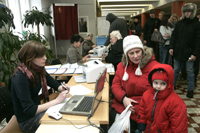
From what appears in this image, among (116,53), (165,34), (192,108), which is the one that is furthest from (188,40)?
(116,53)

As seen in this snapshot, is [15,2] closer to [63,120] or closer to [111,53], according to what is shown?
[111,53]

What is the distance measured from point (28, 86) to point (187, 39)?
8.84ft

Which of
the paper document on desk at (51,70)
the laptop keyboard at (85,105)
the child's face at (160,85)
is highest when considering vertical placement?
the child's face at (160,85)

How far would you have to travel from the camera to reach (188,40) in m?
2.82

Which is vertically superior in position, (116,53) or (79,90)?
(116,53)

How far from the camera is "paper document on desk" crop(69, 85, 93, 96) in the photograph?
1.65m

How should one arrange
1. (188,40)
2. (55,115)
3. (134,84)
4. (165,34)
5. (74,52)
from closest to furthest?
(55,115) < (134,84) < (188,40) < (74,52) < (165,34)

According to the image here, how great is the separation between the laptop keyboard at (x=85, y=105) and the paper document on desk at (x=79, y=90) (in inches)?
8.1

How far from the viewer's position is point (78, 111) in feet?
4.07

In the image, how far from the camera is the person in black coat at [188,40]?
8.87ft

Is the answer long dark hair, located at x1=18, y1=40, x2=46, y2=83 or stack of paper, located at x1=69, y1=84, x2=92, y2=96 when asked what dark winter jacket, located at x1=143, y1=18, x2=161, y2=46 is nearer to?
stack of paper, located at x1=69, y1=84, x2=92, y2=96

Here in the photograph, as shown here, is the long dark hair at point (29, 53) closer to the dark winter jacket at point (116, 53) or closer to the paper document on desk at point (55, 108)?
the paper document on desk at point (55, 108)

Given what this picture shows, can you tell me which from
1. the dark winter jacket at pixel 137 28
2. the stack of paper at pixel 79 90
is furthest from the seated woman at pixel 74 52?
the dark winter jacket at pixel 137 28

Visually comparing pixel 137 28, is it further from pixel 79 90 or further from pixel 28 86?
pixel 28 86
